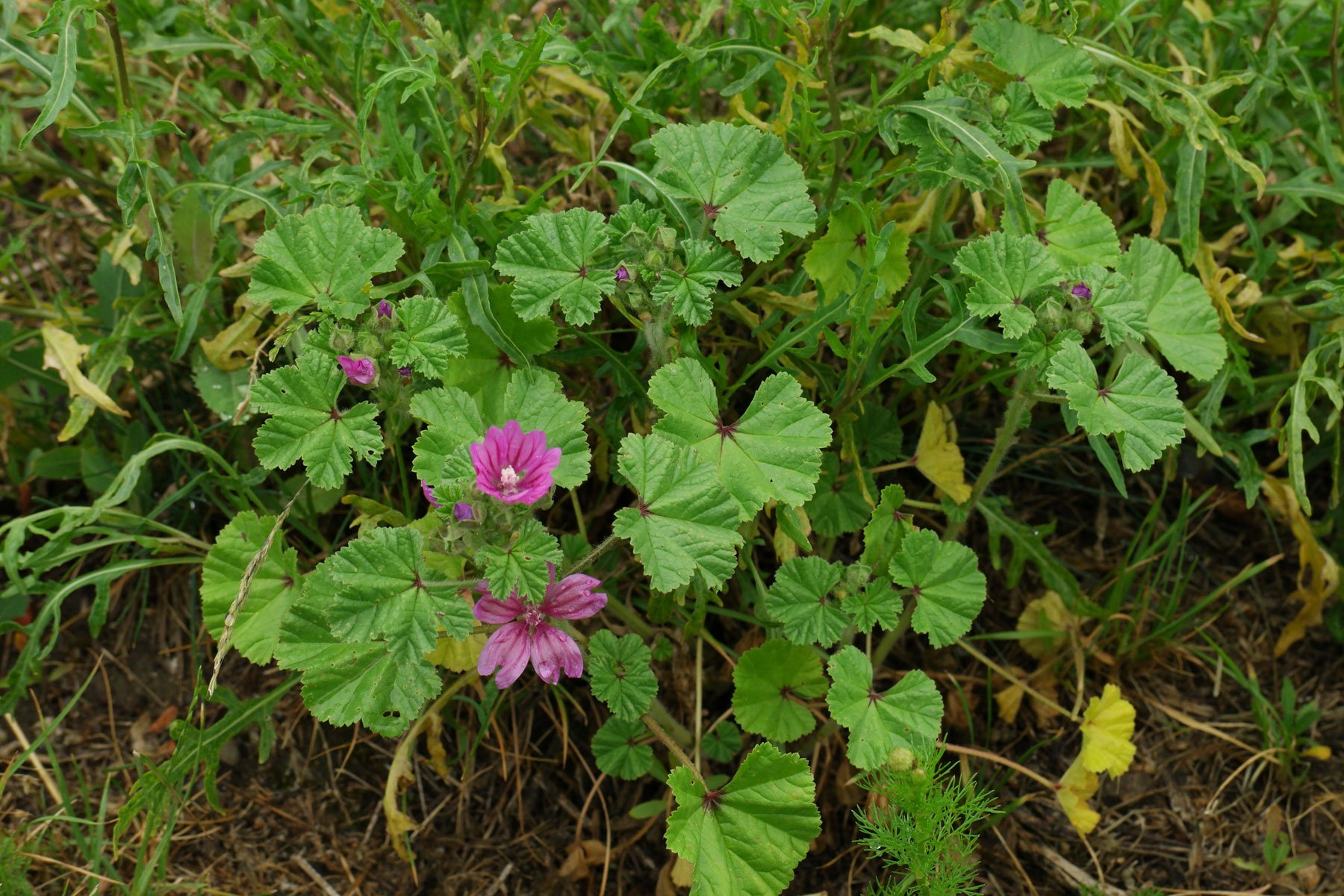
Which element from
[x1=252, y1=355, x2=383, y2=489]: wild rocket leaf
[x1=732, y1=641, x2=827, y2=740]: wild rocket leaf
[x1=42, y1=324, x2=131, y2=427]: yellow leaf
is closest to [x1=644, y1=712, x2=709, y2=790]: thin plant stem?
[x1=732, y1=641, x2=827, y2=740]: wild rocket leaf

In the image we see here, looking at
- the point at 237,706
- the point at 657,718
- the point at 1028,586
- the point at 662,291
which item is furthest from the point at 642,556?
the point at 1028,586

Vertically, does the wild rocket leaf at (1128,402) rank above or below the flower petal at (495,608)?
above

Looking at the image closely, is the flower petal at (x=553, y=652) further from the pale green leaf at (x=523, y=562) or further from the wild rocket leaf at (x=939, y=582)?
the wild rocket leaf at (x=939, y=582)

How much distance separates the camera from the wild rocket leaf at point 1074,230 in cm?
183

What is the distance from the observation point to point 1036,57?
1.80 metres

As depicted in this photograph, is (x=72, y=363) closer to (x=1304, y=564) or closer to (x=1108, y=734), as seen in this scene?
(x=1108, y=734)

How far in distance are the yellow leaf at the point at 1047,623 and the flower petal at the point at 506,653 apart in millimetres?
1104

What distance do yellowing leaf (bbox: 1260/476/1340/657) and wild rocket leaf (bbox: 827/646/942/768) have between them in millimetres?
946

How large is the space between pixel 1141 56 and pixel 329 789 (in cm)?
214

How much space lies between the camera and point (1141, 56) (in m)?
2.22

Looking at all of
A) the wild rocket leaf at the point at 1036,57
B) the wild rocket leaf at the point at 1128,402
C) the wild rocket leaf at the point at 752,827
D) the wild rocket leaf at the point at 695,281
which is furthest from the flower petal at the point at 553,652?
the wild rocket leaf at the point at 1036,57

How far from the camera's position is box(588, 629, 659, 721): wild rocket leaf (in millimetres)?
1660

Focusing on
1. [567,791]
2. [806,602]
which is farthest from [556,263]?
[567,791]

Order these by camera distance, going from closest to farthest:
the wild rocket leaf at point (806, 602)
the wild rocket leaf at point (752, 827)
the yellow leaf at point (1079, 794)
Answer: the wild rocket leaf at point (752, 827) → the wild rocket leaf at point (806, 602) → the yellow leaf at point (1079, 794)
